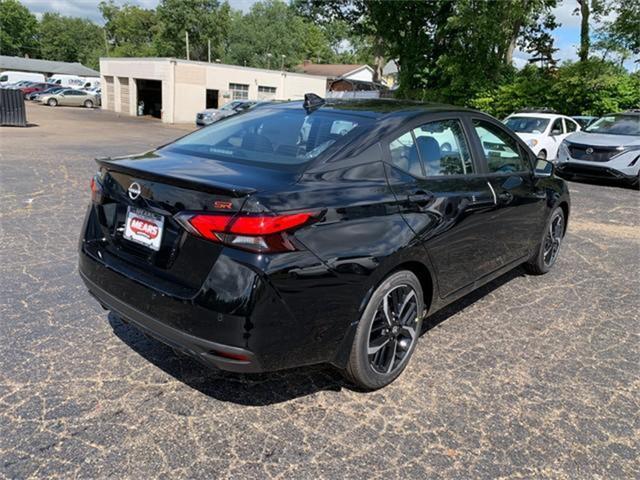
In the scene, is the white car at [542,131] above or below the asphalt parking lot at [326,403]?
above

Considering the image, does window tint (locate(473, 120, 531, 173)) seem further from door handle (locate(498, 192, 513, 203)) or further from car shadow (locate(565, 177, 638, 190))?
car shadow (locate(565, 177, 638, 190))

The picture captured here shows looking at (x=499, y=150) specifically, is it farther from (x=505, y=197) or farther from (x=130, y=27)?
(x=130, y=27)

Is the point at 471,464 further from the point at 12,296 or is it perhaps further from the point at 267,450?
the point at 12,296

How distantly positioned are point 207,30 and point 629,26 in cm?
5196

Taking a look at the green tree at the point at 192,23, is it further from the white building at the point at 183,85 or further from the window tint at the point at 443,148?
the window tint at the point at 443,148

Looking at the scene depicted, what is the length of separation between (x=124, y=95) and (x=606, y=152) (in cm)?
3476

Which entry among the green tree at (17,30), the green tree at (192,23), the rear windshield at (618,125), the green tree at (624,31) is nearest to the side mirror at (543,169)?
the rear windshield at (618,125)

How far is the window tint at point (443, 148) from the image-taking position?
3.35m

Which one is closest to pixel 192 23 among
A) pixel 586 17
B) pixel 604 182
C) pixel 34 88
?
pixel 34 88

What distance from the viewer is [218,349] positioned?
242cm

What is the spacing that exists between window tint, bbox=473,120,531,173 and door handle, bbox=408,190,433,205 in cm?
102

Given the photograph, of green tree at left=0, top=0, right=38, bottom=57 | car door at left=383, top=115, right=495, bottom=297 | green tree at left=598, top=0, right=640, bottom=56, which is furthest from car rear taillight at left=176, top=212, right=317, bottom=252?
green tree at left=0, top=0, right=38, bottom=57

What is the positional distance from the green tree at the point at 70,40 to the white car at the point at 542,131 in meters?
98.8

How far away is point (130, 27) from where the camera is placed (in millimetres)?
88250
